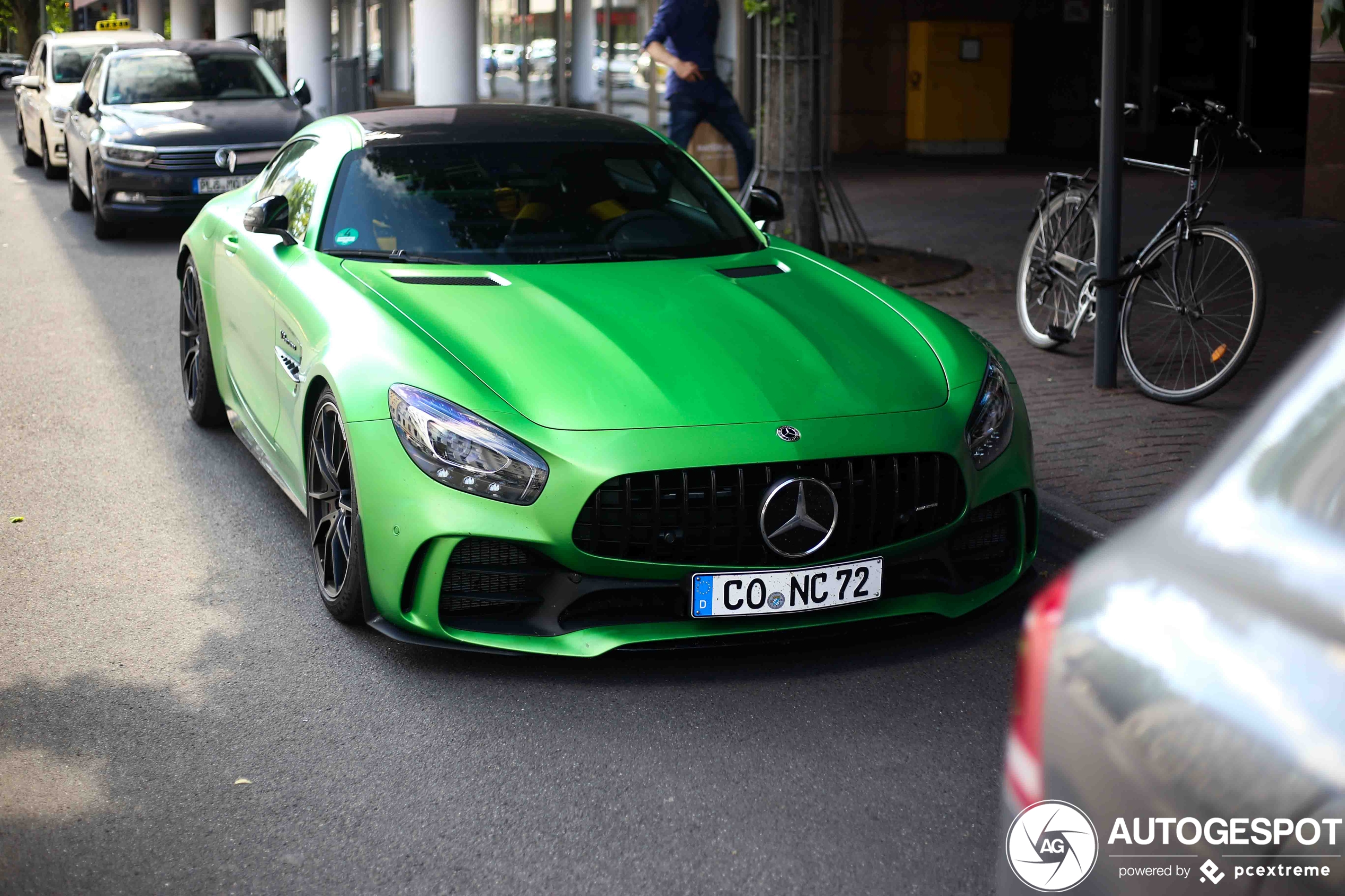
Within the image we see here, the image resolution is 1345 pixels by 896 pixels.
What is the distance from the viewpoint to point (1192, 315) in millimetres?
6535

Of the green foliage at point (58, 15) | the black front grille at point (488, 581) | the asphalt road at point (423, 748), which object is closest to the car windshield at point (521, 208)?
the asphalt road at point (423, 748)

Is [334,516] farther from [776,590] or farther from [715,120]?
[715,120]

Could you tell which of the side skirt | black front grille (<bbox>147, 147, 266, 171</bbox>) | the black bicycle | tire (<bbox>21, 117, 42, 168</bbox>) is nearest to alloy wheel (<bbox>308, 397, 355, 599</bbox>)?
the side skirt

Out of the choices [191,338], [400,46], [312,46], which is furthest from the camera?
[400,46]

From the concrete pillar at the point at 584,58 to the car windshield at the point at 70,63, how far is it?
20.8 feet

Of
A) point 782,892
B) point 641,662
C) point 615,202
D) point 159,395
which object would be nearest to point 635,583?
point 641,662

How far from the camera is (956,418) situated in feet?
13.5

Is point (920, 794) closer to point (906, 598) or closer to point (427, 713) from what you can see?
point (906, 598)

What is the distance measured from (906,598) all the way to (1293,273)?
6.73 meters

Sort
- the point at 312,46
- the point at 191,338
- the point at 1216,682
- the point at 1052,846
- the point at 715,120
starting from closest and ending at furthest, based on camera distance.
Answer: the point at 1216,682 < the point at 1052,846 < the point at 191,338 < the point at 715,120 < the point at 312,46

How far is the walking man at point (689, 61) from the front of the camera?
1057cm

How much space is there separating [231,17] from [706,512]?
103ft

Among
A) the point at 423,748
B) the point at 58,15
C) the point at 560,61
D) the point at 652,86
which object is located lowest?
the point at 423,748

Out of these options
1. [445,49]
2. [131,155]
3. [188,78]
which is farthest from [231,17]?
[131,155]
